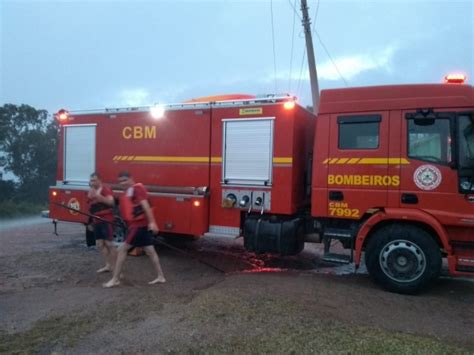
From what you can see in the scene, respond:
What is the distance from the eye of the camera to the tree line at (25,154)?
2708 cm

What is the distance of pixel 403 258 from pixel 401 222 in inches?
20.5

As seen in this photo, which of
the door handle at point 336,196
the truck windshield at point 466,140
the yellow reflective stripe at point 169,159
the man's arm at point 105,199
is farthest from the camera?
the yellow reflective stripe at point 169,159

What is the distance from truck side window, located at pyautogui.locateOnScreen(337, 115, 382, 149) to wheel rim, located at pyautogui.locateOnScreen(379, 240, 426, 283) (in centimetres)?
149

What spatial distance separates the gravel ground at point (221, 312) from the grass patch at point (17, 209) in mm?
16892

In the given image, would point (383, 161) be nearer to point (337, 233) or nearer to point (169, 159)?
point (337, 233)

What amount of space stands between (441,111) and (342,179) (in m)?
1.68

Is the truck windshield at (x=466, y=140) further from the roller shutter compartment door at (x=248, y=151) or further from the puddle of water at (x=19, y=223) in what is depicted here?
the puddle of water at (x=19, y=223)

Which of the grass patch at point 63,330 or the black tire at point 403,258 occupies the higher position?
the black tire at point 403,258

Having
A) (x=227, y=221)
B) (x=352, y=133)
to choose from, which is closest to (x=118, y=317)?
(x=227, y=221)

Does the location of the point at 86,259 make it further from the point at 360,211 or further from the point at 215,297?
the point at 360,211

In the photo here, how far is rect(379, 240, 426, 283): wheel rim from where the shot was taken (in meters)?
6.44

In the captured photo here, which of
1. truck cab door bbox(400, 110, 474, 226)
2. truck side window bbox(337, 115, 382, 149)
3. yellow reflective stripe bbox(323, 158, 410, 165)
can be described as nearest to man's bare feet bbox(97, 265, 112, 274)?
yellow reflective stripe bbox(323, 158, 410, 165)

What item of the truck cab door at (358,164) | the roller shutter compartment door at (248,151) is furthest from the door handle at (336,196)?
the roller shutter compartment door at (248,151)

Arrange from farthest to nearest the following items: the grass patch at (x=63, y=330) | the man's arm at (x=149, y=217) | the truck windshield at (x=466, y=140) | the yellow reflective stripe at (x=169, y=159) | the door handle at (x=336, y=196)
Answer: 1. the yellow reflective stripe at (x=169, y=159)
2. the door handle at (x=336, y=196)
3. the man's arm at (x=149, y=217)
4. the truck windshield at (x=466, y=140)
5. the grass patch at (x=63, y=330)
